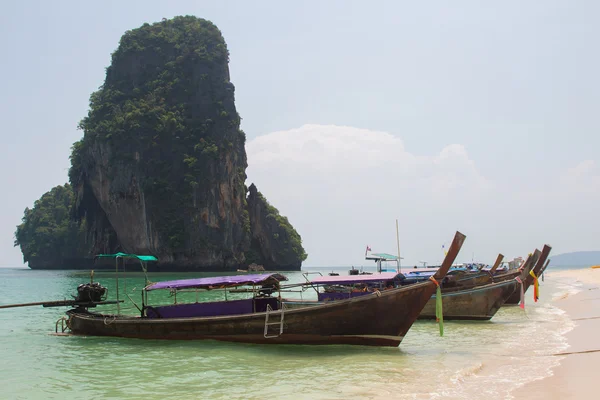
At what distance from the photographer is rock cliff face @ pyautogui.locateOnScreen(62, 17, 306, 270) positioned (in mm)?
60312

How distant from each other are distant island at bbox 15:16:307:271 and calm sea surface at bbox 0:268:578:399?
47.8 metres

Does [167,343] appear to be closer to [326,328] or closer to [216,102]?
[326,328]

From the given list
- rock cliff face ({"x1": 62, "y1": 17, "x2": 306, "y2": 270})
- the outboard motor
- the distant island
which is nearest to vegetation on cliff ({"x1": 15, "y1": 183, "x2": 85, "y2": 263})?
the distant island

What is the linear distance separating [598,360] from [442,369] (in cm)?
253

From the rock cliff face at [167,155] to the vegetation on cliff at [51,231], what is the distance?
18.4 meters

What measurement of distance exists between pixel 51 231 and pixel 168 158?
3722 cm

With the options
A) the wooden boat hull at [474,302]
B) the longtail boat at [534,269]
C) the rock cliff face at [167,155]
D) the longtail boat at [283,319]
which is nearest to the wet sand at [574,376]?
the longtail boat at [283,319]

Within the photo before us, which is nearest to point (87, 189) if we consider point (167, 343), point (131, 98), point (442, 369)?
point (131, 98)

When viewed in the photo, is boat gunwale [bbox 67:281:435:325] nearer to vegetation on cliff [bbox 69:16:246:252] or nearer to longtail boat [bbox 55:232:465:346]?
longtail boat [bbox 55:232:465:346]

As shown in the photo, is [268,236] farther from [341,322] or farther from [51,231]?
[341,322]

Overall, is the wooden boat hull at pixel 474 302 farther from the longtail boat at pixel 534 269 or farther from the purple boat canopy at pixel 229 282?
the purple boat canopy at pixel 229 282

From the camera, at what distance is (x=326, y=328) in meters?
10.2

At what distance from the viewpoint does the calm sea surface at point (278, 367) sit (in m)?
7.53

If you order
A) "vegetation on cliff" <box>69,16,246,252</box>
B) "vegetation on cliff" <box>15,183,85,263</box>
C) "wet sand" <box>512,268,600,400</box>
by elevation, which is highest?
"vegetation on cliff" <box>69,16,246,252</box>
